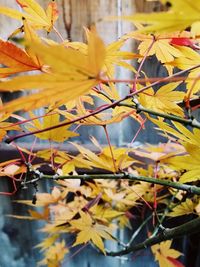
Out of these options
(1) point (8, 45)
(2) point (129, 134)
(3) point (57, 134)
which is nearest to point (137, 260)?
(2) point (129, 134)

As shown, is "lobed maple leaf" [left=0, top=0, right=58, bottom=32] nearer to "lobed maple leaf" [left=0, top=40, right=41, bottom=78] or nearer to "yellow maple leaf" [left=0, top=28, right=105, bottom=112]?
"lobed maple leaf" [left=0, top=40, right=41, bottom=78]

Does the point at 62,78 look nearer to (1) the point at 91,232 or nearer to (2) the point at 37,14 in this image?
(2) the point at 37,14

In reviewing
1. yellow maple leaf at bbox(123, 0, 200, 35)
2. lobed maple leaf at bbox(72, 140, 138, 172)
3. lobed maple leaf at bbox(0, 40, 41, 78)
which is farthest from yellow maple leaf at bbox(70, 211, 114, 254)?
yellow maple leaf at bbox(123, 0, 200, 35)

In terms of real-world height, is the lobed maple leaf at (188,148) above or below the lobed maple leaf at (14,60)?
below

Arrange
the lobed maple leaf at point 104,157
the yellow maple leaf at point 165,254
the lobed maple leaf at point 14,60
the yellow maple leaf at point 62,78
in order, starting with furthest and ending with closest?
the yellow maple leaf at point 165,254 < the lobed maple leaf at point 104,157 < the lobed maple leaf at point 14,60 < the yellow maple leaf at point 62,78

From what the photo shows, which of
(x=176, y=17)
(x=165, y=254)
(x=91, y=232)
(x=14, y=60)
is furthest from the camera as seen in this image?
(x=165, y=254)

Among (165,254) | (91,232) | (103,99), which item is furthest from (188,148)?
(165,254)

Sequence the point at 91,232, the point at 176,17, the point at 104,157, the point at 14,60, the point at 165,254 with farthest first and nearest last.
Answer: the point at 165,254 < the point at 91,232 < the point at 104,157 < the point at 14,60 < the point at 176,17

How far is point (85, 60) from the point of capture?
0.77 ft

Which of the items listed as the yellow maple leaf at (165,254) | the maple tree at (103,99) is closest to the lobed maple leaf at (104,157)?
the maple tree at (103,99)

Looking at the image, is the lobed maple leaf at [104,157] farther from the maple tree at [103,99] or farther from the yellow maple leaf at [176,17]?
the yellow maple leaf at [176,17]

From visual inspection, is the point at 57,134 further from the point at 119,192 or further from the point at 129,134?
the point at 129,134

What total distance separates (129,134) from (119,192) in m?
0.29

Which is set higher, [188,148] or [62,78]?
[62,78]
